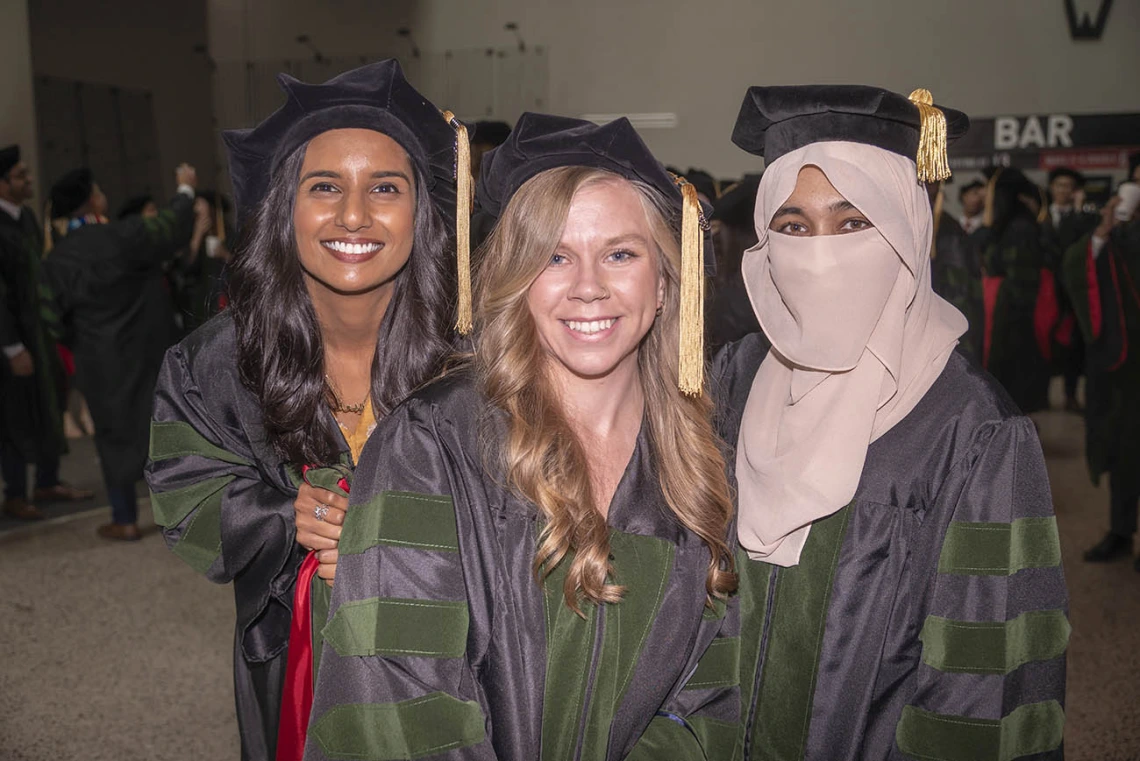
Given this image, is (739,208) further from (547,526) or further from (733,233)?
(547,526)

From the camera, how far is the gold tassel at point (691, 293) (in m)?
1.93

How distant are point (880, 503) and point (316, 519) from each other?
109 cm

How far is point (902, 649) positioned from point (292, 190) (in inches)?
59.6

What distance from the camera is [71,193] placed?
6.45m

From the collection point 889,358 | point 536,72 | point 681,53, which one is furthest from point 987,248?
point 889,358

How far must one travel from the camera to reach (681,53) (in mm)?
10336

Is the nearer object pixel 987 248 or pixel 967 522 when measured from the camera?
pixel 967 522

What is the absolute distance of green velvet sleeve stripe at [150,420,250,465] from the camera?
7.44 ft

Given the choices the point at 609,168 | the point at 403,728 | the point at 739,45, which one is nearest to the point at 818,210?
the point at 609,168

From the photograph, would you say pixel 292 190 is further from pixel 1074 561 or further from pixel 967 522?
pixel 1074 561

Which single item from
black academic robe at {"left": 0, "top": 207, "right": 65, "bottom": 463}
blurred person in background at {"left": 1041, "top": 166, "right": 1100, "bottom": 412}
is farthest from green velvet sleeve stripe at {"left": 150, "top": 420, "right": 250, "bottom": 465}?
blurred person in background at {"left": 1041, "top": 166, "right": 1100, "bottom": 412}

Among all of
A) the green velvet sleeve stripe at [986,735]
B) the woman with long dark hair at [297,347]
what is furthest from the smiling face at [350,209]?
the green velvet sleeve stripe at [986,735]

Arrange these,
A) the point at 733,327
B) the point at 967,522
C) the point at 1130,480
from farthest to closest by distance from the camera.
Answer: the point at 1130,480, the point at 733,327, the point at 967,522

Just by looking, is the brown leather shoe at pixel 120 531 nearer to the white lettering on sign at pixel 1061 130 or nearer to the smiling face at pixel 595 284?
the smiling face at pixel 595 284
